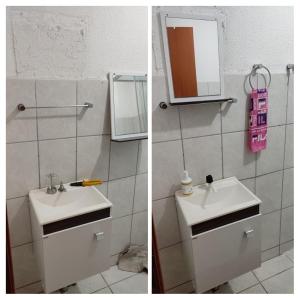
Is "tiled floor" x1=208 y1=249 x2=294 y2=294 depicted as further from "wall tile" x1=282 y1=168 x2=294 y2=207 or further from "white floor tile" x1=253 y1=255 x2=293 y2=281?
"wall tile" x1=282 y1=168 x2=294 y2=207

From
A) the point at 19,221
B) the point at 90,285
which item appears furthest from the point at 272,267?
the point at 19,221

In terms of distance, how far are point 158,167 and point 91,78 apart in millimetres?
513

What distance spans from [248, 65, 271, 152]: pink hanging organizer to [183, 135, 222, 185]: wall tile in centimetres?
21

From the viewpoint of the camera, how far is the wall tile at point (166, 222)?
1.30 meters

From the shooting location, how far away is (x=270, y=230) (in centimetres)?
166

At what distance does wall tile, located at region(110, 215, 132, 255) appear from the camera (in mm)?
1294

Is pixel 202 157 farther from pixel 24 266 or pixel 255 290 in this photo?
pixel 24 266

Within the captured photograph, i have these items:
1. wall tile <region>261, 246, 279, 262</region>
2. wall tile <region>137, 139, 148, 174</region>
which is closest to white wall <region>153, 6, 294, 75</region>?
wall tile <region>137, 139, 148, 174</region>

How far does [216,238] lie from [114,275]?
53 centimetres

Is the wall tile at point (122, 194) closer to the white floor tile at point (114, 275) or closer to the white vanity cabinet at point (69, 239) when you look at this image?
the white vanity cabinet at point (69, 239)

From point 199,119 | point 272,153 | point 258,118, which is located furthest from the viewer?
point 272,153

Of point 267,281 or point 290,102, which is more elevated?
point 290,102

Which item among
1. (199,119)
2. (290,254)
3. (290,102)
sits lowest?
(290,254)
